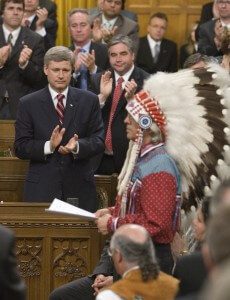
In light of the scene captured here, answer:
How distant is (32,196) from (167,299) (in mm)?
2994

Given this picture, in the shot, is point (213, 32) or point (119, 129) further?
point (213, 32)

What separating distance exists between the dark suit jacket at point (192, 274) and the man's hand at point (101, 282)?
187 cm

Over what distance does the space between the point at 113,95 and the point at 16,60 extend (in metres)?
1.18

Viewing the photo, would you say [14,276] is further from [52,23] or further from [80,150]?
[52,23]

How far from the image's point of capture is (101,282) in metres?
6.12

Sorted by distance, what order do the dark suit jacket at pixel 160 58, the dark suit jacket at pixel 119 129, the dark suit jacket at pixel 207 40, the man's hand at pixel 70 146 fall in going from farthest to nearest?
the dark suit jacket at pixel 160 58, the dark suit jacket at pixel 207 40, the dark suit jacket at pixel 119 129, the man's hand at pixel 70 146

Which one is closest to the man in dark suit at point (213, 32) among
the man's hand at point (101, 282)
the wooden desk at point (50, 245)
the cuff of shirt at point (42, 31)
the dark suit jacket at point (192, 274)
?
the cuff of shirt at point (42, 31)

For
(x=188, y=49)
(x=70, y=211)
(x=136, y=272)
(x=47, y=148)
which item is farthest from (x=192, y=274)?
(x=188, y=49)

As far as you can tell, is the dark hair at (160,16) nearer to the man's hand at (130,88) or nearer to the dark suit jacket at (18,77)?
the dark suit jacket at (18,77)

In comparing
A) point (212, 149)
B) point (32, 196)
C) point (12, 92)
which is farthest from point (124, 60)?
point (212, 149)

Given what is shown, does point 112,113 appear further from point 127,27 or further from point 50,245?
point 127,27

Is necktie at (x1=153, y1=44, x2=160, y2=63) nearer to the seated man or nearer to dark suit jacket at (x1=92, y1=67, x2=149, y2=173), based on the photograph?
dark suit jacket at (x1=92, y1=67, x2=149, y2=173)

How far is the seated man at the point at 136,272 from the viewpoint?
4.70 m

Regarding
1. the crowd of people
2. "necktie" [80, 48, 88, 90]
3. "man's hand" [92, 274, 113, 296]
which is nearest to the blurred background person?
the crowd of people
